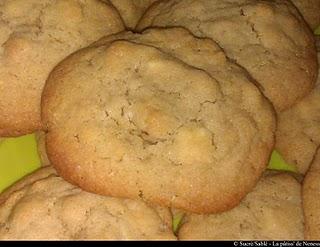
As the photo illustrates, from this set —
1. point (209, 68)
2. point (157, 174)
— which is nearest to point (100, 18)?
point (209, 68)

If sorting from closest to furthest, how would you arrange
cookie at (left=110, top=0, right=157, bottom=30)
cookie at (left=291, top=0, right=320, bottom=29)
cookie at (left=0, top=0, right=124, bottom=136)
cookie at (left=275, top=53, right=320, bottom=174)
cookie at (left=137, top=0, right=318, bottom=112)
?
cookie at (left=0, top=0, right=124, bottom=136)
cookie at (left=137, top=0, right=318, bottom=112)
cookie at (left=275, top=53, right=320, bottom=174)
cookie at (left=110, top=0, right=157, bottom=30)
cookie at (left=291, top=0, right=320, bottom=29)

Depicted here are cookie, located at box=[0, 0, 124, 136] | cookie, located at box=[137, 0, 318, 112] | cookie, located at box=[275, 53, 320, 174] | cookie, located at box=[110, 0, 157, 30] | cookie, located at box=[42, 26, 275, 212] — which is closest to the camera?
cookie, located at box=[42, 26, 275, 212]

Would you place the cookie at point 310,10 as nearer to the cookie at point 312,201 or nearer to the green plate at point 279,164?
the green plate at point 279,164

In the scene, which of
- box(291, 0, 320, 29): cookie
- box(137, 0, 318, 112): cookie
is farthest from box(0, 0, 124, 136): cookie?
box(291, 0, 320, 29): cookie

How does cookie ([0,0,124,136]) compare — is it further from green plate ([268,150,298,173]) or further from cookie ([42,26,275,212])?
green plate ([268,150,298,173])

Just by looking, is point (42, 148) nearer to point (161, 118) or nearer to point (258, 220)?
point (161, 118)

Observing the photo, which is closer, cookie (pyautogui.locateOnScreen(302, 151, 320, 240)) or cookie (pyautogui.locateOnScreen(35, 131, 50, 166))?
cookie (pyautogui.locateOnScreen(302, 151, 320, 240))
